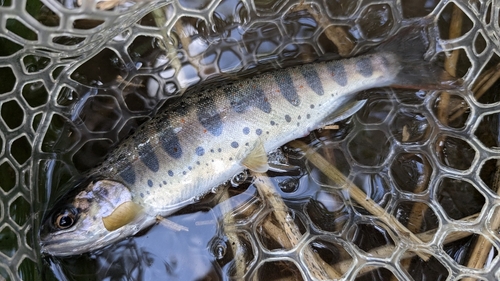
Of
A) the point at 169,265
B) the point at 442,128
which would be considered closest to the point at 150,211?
the point at 169,265

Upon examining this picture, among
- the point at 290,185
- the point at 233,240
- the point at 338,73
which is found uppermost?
the point at 338,73

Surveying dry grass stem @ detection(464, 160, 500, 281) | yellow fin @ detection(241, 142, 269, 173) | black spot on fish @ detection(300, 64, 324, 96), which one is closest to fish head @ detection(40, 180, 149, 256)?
yellow fin @ detection(241, 142, 269, 173)

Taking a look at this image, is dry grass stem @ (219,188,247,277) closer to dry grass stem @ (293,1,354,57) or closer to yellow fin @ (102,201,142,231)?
yellow fin @ (102,201,142,231)

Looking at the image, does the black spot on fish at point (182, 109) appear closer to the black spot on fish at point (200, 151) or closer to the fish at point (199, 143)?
the fish at point (199, 143)

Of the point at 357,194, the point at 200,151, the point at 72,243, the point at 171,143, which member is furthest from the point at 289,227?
the point at 72,243

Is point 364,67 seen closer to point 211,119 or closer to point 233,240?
point 211,119

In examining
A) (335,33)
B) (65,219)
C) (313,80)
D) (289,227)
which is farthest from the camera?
(335,33)

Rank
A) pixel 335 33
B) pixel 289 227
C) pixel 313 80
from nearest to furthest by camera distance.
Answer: pixel 313 80, pixel 289 227, pixel 335 33

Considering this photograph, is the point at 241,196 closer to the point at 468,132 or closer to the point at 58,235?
the point at 58,235
